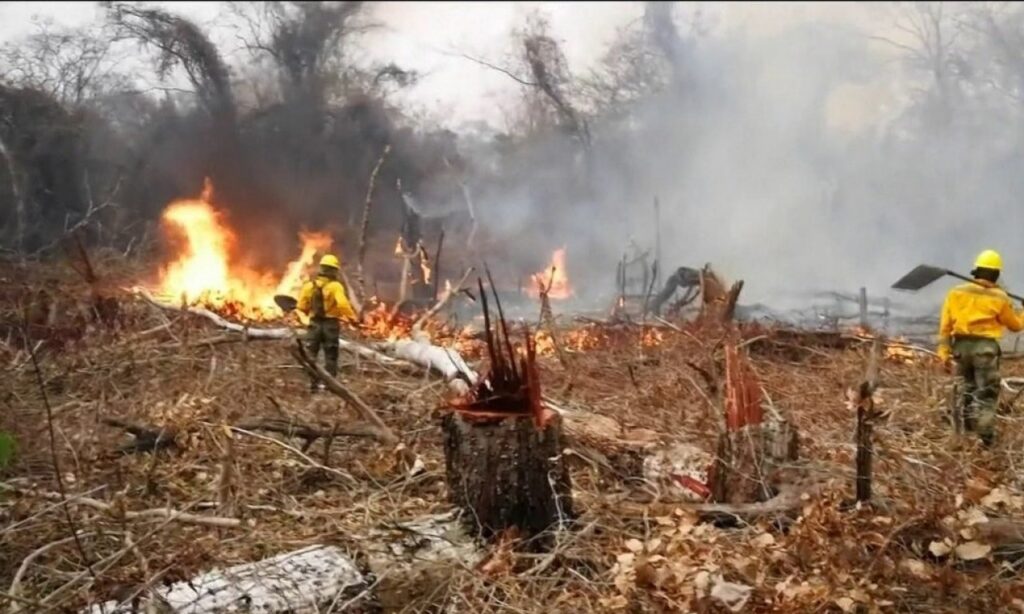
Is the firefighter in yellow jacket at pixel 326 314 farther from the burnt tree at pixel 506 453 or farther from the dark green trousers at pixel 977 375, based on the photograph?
the dark green trousers at pixel 977 375

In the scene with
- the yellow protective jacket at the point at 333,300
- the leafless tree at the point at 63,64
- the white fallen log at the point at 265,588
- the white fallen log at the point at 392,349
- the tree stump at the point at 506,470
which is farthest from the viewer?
the yellow protective jacket at the point at 333,300

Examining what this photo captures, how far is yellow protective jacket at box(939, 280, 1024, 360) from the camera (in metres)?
6.31

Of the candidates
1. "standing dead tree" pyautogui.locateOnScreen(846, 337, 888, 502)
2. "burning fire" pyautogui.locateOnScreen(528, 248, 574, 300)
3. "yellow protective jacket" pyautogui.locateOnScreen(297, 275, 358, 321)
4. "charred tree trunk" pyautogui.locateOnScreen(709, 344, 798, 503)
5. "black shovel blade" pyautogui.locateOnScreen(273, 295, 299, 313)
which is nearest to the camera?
"standing dead tree" pyautogui.locateOnScreen(846, 337, 888, 502)

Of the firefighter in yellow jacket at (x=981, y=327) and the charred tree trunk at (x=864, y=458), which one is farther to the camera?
the firefighter in yellow jacket at (x=981, y=327)

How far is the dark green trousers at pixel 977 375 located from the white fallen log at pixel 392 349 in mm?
4066

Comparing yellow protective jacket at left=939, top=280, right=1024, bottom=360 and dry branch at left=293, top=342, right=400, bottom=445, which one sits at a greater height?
yellow protective jacket at left=939, top=280, right=1024, bottom=360

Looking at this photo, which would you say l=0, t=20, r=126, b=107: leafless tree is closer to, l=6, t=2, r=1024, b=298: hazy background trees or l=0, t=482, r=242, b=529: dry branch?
l=6, t=2, r=1024, b=298: hazy background trees

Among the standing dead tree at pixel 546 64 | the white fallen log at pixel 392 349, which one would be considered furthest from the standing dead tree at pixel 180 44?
the standing dead tree at pixel 546 64

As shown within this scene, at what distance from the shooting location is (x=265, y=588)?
3.36 meters

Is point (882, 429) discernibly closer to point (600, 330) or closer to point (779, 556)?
point (779, 556)

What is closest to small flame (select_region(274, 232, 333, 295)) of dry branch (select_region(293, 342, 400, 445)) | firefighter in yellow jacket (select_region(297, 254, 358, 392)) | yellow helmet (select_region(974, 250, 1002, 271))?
firefighter in yellow jacket (select_region(297, 254, 358, 392))

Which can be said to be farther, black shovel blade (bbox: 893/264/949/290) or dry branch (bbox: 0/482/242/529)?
black shovel blade (bbox: 893/264/949/290)

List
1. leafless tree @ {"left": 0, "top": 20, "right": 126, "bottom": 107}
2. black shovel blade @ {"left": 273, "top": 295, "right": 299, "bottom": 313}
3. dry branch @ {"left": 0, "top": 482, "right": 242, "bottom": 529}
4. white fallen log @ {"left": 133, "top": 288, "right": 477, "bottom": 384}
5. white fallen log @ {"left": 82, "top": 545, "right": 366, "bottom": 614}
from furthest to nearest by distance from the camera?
black shovel blade @ {"left": 273, "top": 295, "right": 299, "bottom": 313}
white fallen log @ {"left": 133, "top": 288, "right": 477, "bottom": 384}
leafless tree @ {"left": 0, "top": 20, "right": 126, "bottom": 107}
dry branch @ {"left": 0, "top": 482, "right": 242, "bottom": 529}
white fallen log @ {"left": 82, "top": 545, "right": 366, "bottom": 614}

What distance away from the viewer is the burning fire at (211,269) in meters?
14.1
